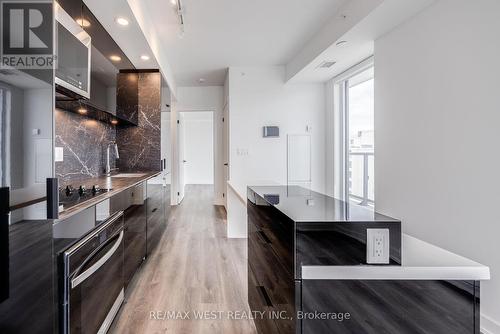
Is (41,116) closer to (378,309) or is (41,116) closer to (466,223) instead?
(378,309)

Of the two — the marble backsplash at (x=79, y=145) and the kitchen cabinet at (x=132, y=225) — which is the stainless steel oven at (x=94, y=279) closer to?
the kitchen cabinet at (x=132, y=225)

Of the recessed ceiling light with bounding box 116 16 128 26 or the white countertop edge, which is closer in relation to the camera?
the white countertop edge

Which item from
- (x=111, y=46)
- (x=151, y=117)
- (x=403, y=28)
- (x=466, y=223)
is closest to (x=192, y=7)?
(x=111, y=46)

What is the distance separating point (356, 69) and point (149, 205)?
327cm

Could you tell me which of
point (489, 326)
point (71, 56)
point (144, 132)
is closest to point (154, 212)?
point (144, 132)

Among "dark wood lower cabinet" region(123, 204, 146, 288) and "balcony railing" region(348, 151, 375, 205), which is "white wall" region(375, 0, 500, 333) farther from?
"dark wood lower cabinet" region(123, 204, 146, 288)

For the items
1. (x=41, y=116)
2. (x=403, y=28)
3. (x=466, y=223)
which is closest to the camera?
(x=41, y=116)

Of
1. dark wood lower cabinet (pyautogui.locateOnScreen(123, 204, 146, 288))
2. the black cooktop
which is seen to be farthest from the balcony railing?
the black cooktop

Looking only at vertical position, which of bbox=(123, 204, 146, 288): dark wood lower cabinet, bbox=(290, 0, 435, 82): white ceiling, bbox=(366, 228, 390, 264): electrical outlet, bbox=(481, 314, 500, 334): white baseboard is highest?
bbox=(290, 0, 435, 82): white ceiling

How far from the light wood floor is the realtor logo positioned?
175cm

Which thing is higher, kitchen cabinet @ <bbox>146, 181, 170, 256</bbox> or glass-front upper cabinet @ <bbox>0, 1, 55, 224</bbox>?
glass-front upper cabinet @ <bbox>0, 1, 55, 224</bbox>

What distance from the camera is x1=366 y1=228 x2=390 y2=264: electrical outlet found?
946 millimetres

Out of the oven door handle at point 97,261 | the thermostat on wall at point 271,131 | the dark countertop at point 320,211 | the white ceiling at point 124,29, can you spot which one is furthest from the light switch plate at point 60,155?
the thermostat on wall at point 271,131

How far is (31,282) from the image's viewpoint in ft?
3.26
